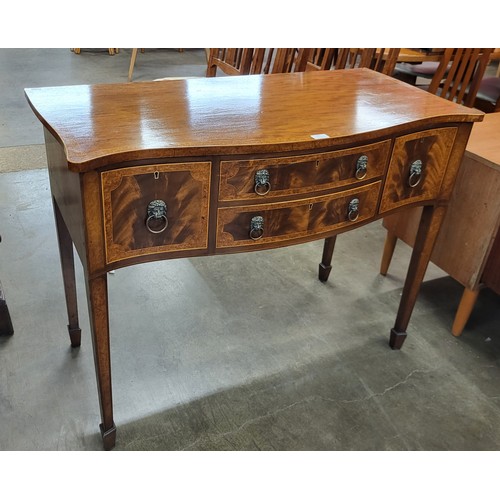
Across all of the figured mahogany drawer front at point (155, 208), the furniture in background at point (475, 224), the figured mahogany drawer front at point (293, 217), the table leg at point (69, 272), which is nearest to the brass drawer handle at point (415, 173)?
the figured mahogany drawer front at point (293, 217)

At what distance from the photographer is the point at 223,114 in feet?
4.17

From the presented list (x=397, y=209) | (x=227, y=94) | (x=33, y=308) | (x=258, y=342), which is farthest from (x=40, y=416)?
(x=397, y=209)

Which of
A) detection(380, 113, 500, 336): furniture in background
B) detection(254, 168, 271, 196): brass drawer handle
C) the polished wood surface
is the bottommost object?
detection(380, 113, 500, 336): furniture in background

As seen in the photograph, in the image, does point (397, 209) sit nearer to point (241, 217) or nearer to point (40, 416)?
point (241, 217)

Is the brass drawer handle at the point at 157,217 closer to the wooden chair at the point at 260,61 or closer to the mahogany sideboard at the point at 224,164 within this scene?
the mahogany sideboard at the point at 224,164

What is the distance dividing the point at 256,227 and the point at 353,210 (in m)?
0.28

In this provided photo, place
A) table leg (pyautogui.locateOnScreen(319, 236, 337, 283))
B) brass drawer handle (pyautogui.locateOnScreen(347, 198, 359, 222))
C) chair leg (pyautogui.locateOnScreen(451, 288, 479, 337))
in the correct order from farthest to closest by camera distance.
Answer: table leg (pyautogui.locateOnScreen(319, 236, 337, 283)), chair leg (pyautogui.locateOnScreen(451, 288, 479, 337)), brass drawer handle (pyautogui.locateOnScreen(347, 198, 359, 222))

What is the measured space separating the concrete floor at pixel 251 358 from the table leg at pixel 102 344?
0.27 feet

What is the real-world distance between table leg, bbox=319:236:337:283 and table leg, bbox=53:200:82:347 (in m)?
0.95

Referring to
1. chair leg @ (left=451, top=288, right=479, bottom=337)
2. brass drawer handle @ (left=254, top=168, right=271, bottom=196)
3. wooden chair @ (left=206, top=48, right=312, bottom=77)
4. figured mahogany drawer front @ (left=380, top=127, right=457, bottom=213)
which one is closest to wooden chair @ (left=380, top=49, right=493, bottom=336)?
chair leg @ (left=451, top=288, right=479, bottom=337)

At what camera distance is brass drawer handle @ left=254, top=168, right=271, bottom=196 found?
116 centimetres

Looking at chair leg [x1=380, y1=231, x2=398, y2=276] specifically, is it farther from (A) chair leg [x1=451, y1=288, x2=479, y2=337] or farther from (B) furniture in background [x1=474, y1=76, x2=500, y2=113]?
(B) furniture in background [x1=474, y1=76, x2=500, y2=113]

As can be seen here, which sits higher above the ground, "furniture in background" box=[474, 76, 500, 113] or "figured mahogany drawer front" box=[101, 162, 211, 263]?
"figured mahogany drawer front" box=[101, 162, 211, 263]

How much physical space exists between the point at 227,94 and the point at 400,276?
1.18 meters
